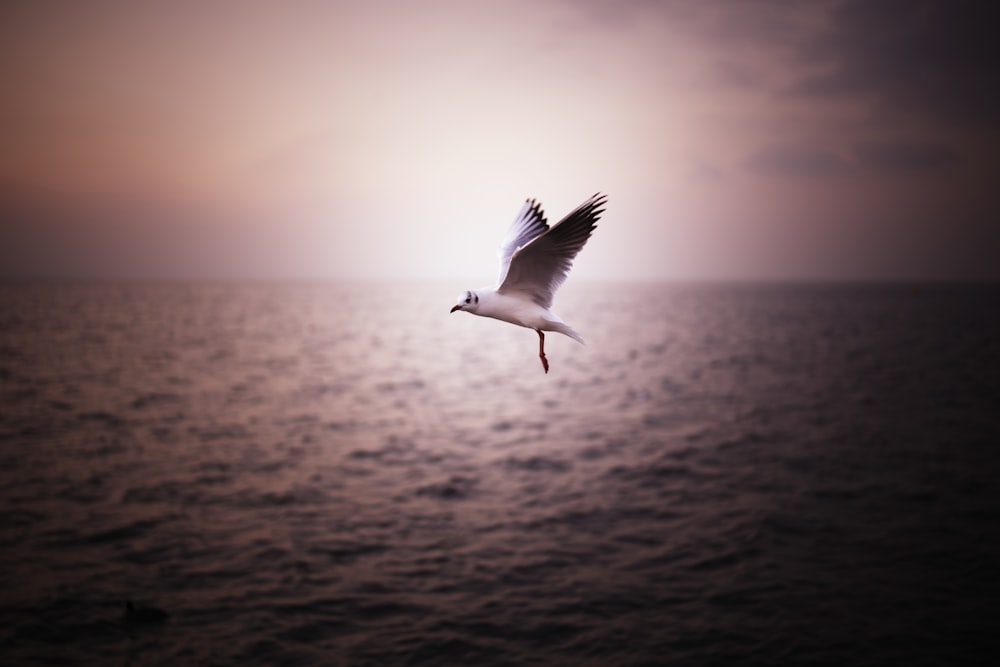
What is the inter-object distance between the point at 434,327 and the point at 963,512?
352ft

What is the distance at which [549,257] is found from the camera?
5.80 meters

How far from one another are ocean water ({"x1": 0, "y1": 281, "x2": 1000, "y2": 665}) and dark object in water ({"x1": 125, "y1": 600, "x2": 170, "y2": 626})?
0.07 meters

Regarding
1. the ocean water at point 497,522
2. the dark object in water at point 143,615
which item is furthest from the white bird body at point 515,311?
the dark object in water at point 143,615

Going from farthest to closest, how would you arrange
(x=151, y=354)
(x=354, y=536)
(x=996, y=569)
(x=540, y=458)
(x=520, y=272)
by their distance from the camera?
(x=151, y=354), (x=540, y=458), (x=354, y=536), (x=996, y=569), (x=520, y=272)

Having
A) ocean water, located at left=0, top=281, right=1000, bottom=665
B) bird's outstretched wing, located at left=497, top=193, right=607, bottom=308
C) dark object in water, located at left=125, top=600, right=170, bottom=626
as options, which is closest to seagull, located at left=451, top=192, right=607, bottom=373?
bird's outstretched wing, located at left=497, top=193, right=607, bottom=308

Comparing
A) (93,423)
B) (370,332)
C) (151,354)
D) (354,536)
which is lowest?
(354,536)

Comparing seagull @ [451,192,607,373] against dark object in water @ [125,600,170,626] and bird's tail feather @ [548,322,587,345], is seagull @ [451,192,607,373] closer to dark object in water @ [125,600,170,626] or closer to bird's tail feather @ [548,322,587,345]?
bird's tail feather @ [548,322,587,345]

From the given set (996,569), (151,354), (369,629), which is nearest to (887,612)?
(996,569)

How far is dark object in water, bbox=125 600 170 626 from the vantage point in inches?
633

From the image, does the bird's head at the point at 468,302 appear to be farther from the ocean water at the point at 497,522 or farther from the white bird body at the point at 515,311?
the ocean water at the point at 497,522

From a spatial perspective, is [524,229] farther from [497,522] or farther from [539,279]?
[497,522]

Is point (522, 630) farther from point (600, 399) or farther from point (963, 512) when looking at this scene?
point (600, 399)

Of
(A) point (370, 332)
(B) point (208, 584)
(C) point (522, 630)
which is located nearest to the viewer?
(C) point (522, 630)

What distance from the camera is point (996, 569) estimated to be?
19.1 m
